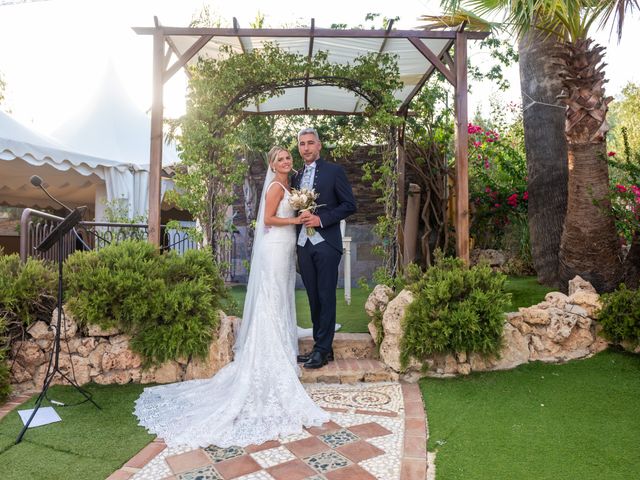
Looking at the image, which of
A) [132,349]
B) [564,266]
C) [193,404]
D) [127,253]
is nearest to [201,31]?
[127,253]

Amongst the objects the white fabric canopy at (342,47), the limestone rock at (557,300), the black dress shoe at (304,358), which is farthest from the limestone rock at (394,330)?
the white fabric canopy at (342,47)

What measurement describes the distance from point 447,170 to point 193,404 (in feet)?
20.9

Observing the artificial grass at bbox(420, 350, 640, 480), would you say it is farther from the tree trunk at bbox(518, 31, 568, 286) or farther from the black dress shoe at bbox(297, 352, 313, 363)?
the tree trunk at bbox(518, 31, 568, 286)

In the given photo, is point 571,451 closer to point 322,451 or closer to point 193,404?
point 322,451

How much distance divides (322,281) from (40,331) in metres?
2.46

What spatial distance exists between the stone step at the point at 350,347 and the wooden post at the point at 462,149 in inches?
53.2

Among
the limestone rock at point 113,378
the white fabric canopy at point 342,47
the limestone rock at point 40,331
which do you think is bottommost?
the limestone rock at point 113,378

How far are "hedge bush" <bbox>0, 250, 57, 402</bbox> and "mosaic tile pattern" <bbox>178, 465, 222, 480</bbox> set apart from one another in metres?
1.99

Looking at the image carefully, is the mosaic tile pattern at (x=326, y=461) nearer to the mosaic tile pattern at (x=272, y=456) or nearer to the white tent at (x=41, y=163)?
the mosaic tile pattern at (x=272, y=456)

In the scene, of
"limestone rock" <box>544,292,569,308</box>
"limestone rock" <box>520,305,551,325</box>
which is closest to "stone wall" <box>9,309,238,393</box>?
"limestone rock" <box>520,305,551,325</box>

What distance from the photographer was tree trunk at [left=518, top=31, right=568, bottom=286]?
606cm

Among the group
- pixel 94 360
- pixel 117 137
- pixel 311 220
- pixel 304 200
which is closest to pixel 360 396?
pixel 311 220

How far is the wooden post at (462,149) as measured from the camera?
4.89 m

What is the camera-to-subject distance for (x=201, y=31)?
15.7ft
